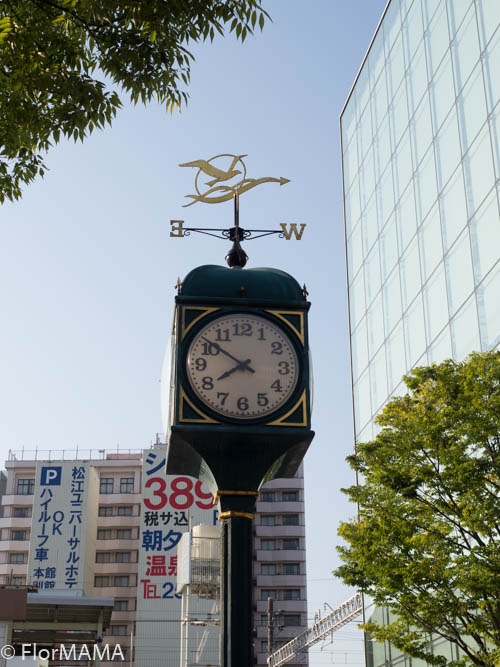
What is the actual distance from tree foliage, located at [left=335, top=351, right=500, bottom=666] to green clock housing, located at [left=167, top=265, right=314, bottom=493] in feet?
27.6

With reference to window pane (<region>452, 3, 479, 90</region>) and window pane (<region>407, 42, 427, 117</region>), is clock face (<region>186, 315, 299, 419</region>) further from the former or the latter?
Answer: window pane (<region>407, 42, 427, 117</region>)

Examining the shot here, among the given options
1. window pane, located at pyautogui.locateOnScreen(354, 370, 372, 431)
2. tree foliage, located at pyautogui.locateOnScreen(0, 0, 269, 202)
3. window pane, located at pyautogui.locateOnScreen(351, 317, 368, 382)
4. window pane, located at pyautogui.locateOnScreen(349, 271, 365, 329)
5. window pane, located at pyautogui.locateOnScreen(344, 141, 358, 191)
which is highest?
window pane, located at pyautogui.locateOnScreen(344, 141, 358, 191)

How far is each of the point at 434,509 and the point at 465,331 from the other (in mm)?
7920

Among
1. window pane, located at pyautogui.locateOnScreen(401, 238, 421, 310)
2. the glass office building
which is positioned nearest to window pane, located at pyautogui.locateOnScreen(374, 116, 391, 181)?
the glass office building

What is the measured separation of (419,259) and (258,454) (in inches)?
824

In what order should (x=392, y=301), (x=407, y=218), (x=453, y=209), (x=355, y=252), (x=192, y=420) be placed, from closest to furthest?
(x=192, y=420)
(x=453, y=209)
(x=407, y=218)
(x=392, y=301)
(x=355, y=252)

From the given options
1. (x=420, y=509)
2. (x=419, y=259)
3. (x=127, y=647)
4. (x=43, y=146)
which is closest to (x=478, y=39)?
(x=419, y=259)

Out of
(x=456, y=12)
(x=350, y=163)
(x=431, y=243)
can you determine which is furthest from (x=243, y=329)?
(x=350, y=163)

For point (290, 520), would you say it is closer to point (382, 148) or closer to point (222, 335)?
point (382, 148)

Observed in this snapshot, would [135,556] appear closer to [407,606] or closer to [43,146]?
[407,606]

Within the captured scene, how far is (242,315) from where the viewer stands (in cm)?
642

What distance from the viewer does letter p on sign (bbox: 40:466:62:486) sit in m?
67.7

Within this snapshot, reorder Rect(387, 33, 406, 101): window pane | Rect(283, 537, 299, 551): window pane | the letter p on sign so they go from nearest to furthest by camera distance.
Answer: Rect(387, 33, 406, 101): window pane
the letter p on sign
Rect(283, 537, 299, 551): window pane

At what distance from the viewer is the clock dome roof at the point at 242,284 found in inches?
256
